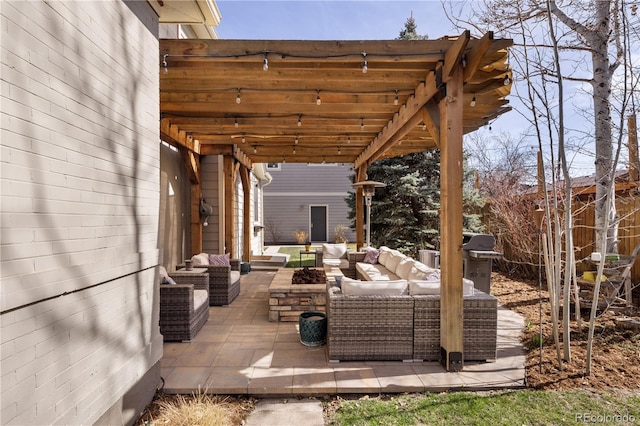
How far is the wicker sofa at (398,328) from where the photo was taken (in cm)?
349

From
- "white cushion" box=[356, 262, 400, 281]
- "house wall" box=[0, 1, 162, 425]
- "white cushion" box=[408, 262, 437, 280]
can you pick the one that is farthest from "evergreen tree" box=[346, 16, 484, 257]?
"house wall" box=[0, 1, 162, 425]

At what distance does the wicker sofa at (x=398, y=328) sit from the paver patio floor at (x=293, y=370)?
10cm

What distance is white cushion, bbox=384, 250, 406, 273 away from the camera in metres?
6.09

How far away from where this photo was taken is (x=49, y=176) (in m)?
1.77

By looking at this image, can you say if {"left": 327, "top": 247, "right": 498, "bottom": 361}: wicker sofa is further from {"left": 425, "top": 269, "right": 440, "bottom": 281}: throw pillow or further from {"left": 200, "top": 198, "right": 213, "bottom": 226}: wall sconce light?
{"left": 200, "top": 198, "right": 213, "bottom": 226}: wall sconce light

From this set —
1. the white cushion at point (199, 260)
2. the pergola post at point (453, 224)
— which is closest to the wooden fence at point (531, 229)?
the pergola post at point (453, 224)

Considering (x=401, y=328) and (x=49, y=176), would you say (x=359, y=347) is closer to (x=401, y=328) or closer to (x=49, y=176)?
(x=401, y=328)

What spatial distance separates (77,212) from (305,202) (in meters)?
14.5

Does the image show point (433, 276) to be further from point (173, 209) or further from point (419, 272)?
point (173, 209)

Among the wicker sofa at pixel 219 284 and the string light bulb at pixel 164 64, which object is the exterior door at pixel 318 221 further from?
the string light bulb at pixel 164 64

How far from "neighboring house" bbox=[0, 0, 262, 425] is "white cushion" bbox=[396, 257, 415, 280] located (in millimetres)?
3459

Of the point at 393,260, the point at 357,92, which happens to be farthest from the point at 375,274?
the point at 357,92

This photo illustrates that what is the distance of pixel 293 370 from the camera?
10.8 feet

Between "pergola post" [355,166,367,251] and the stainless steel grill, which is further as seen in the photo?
"pergola post" [355,166,367,251]
